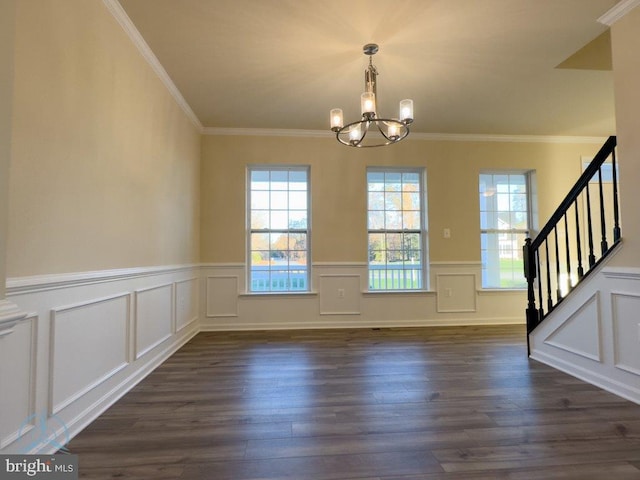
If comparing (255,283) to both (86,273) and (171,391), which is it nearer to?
(171,391)

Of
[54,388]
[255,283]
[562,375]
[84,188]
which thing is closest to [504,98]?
[562,375]

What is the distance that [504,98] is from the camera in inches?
147

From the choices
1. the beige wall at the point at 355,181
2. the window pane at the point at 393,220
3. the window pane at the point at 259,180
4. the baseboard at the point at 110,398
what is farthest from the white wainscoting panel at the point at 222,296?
the window pane at the point at 393,220

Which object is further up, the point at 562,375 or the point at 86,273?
the point at 86,273

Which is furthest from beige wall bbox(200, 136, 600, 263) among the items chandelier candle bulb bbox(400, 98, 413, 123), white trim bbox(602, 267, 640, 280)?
white trim bbox(602, 267, 640, 280)

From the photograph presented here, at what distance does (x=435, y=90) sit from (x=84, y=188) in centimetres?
329

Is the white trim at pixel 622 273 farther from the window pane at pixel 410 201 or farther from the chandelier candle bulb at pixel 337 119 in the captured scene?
the window pane at pixel 410 201

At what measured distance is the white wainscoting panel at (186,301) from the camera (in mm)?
3635

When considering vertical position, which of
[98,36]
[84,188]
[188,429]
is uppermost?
[98,36]

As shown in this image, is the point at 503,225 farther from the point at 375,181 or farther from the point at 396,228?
the point at 375,181

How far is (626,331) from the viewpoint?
232 cm

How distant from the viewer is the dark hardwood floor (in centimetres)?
159

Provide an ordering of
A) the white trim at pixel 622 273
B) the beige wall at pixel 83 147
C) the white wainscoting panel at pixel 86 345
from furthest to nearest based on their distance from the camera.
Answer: the white trim at pixel 622 273
the white wainscoting panel at pixel 86 345
the beige wall at pixel 83 147

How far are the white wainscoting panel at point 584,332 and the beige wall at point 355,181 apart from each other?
1.97 m
